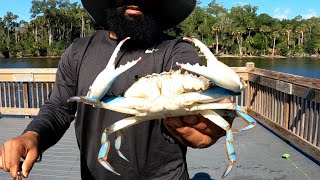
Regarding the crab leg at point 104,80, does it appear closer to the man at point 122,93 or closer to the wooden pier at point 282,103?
the man at point 122,93

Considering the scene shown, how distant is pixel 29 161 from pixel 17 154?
0.08 meters

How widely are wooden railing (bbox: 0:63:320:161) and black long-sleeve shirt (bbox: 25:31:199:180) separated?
296 cm

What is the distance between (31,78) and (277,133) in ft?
15.3

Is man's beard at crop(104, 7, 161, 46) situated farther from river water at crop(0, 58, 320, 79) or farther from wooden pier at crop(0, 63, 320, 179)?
river water at crop(0, 58, 320, 79)

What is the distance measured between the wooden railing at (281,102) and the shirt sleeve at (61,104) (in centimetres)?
326

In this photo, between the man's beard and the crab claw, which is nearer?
the crab claw

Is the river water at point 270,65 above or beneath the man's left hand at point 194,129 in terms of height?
beneath

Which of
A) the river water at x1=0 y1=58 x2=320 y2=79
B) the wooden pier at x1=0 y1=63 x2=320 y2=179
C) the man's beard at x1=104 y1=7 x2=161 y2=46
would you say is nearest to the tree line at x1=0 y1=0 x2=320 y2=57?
the river water at x1=0 y1=58 x2=320 y2=79

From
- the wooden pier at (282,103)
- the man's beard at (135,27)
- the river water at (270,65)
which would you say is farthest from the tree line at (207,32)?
the man's beard at (135,27)

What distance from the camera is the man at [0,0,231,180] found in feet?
7.38

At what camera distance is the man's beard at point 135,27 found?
238cm

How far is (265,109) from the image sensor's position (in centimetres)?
679

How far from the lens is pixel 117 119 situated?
7.36ft

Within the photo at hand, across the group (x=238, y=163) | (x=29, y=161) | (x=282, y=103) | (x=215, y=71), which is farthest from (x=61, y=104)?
(x=282, y=103)
